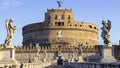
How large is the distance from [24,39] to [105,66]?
90.1 meters

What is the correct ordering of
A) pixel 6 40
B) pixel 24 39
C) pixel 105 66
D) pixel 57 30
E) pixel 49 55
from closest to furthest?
pixel 105 66, pixel 6 40, pixel 49 55, pixel 57 30, pixel 24 39

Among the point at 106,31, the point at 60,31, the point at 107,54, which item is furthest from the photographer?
the point at 60,31

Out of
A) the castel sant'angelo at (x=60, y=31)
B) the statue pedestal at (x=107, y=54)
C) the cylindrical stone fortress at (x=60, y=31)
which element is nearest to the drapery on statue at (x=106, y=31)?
the statue pedestal at (x=107, y=54)

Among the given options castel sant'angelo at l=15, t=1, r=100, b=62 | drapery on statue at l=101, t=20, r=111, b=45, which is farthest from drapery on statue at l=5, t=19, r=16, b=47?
castel sant'angelo at l=15, t=1, r=100, b=62

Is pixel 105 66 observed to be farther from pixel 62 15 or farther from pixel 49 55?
pixel 62 15

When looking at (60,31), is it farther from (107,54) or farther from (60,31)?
(107,54)

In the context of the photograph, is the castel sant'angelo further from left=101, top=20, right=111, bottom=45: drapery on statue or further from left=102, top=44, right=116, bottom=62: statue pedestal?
left=102, top=44, right=116, bottom=62: statue pedestal

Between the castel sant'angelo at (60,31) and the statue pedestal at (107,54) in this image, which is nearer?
the statue pedestal at (107,54)

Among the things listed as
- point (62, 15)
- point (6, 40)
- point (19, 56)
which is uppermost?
point (62, 15)

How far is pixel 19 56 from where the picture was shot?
80500 millimetres

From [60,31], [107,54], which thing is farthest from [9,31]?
[60,31]

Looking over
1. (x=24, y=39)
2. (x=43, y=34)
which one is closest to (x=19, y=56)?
(x=43, y=34)

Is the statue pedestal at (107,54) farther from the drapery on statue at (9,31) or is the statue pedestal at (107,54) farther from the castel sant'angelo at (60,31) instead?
the castel sant'angelo at (60,31)

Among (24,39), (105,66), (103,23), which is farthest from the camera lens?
(24,39)
